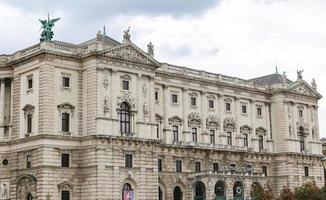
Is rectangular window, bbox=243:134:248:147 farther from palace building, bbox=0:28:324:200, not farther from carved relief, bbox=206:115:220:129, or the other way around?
carved relief, bbox=206:115:220:129

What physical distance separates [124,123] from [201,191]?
597 inches

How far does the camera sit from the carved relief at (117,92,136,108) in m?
76.3

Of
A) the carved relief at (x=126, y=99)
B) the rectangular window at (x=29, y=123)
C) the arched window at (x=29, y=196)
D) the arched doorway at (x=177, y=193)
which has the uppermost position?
the carved relief at (x=126, y=99)

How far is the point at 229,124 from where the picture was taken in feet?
303

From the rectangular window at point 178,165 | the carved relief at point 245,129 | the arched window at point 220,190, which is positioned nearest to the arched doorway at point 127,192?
the rectangular window at point 178,165

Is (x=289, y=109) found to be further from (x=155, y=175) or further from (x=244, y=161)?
(x=155, y=175)

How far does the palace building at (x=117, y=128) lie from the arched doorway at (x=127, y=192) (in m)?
0.11

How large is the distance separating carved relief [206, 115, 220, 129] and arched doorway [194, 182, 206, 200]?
901 cm

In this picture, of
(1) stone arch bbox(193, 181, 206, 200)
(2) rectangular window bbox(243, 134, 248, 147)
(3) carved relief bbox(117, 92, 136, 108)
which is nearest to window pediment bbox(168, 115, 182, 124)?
(1) stone arch bbox(193, 181, 206, 200)

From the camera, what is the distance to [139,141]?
252 ft

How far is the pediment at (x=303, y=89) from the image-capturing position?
99731 mm

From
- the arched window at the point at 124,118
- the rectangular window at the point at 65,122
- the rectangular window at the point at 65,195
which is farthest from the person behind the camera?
the arched window at the point at 124,118

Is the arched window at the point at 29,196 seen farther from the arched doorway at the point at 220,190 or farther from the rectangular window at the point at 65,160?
the arched doorway at the point at 220,190

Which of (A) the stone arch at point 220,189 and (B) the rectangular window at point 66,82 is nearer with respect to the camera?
(B) the rectangular window at point 66,82
